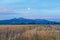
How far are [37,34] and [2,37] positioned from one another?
12.2 ft

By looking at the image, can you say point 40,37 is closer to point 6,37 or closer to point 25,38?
point 25,38

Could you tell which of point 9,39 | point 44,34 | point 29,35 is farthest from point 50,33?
point 9,39

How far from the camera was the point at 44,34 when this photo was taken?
61.2ft

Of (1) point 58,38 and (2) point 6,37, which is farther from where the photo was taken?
(2) point 6,37

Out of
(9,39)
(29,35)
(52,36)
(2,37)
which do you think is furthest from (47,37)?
(2,37)

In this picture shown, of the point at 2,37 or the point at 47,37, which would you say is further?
the point at 2,37

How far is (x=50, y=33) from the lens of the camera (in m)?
19.0

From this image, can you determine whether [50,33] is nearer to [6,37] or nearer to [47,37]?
[47,37]

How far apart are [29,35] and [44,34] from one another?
4.38ft

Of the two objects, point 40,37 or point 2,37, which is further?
point 2,37

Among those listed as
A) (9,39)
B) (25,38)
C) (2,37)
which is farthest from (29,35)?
(2,37)

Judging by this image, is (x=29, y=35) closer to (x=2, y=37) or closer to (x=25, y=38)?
(x=25, y=38)

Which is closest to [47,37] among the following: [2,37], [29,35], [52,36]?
[52,36]

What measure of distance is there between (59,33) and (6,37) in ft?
16.4
